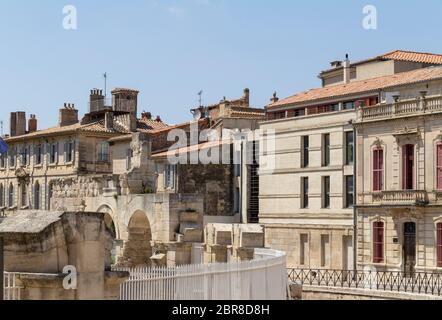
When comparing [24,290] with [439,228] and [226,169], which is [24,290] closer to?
[439,228]

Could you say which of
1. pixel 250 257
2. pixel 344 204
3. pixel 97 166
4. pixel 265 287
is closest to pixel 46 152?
pixel 97 166

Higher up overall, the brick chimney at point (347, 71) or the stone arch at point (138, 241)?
the brick chimney at point (347, 71)

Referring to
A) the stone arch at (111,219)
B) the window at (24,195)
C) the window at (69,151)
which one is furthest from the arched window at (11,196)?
the stone arch at (111,219)

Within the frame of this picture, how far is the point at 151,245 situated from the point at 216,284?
20.1 metres

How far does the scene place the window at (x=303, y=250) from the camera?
48.4 m

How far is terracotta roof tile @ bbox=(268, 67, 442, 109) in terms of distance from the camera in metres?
44.8

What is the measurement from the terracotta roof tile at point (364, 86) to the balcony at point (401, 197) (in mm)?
5354

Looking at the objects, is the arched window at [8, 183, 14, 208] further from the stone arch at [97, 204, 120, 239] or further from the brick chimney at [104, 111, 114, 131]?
the stone arch at [97, 204, 120, 239]

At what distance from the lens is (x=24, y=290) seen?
1445 cm

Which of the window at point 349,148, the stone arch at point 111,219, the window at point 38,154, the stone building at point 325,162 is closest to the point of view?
the stone arch at point 111,219

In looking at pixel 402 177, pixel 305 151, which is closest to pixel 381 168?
pixel 402 177

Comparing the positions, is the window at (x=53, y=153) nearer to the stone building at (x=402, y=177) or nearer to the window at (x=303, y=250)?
the window at (x=303, y=250)

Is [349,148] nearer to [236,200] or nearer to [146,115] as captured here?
[236,200]

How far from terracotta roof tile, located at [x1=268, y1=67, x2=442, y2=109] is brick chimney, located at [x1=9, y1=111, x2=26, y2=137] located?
29234mm
